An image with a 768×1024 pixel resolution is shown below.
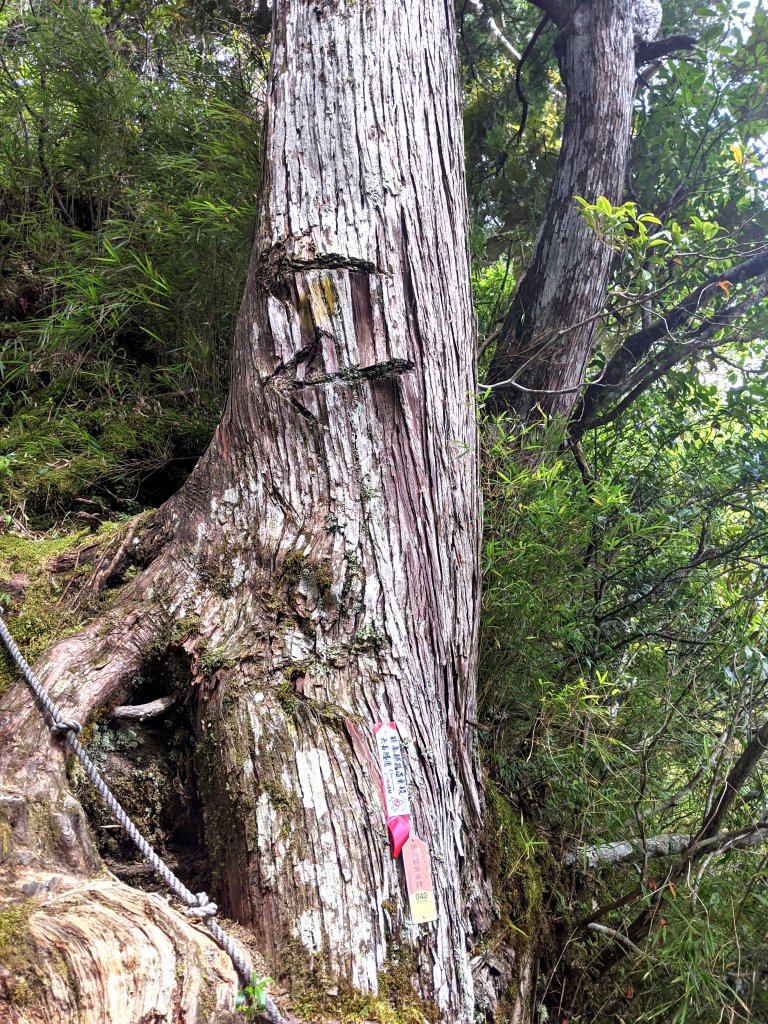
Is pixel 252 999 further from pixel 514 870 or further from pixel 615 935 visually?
pixel 615 935

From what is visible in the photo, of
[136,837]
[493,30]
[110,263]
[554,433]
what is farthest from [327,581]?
[493,30]

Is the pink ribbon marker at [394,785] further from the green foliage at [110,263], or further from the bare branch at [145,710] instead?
the green foliage at [110,263]

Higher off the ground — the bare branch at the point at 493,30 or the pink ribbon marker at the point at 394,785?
the bare branch at the point at 493,30

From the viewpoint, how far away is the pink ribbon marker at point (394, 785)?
1399mm

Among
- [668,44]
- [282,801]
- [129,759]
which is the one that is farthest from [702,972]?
[668,44]

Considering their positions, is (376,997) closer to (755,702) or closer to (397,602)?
(397,602)

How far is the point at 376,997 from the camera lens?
1252mm

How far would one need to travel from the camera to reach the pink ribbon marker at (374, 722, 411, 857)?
4.59 ft

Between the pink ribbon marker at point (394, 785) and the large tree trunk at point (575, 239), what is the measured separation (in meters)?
1.68

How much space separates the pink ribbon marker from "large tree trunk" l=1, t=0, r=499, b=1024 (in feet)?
0.09

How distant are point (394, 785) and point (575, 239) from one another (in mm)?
2378

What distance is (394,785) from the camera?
1451 mm

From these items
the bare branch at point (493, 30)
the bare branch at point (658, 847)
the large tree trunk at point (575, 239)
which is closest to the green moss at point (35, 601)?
the bare branch at point (658, 847)

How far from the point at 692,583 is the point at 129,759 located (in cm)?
200
